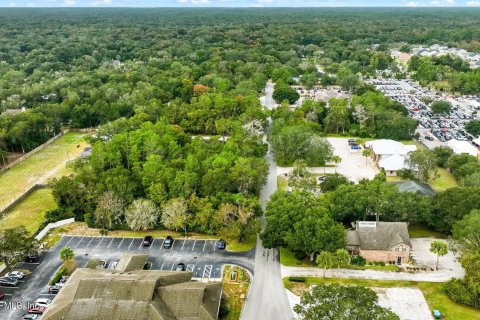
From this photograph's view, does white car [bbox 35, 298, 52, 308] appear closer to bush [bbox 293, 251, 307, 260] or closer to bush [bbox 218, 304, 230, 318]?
bush [bbox 218, 304, 230, 318]

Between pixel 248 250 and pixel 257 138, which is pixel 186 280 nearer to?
pixel 248 250

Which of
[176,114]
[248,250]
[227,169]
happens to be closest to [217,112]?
[176,114]

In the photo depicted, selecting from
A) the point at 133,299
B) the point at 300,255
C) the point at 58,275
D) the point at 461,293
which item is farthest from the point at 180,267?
the point at 461,293

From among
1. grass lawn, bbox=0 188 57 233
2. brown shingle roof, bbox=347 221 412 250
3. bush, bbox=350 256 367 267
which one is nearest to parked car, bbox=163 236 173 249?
grass lawn, bbox=0 188 57 233

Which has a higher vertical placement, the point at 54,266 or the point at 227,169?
the point at 227,169

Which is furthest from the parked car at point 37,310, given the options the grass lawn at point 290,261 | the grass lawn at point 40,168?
the grass lawn at point 40,168

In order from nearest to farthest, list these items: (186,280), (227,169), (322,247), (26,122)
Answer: (186,280) → (322,247) → (227,169) → (26,122)
